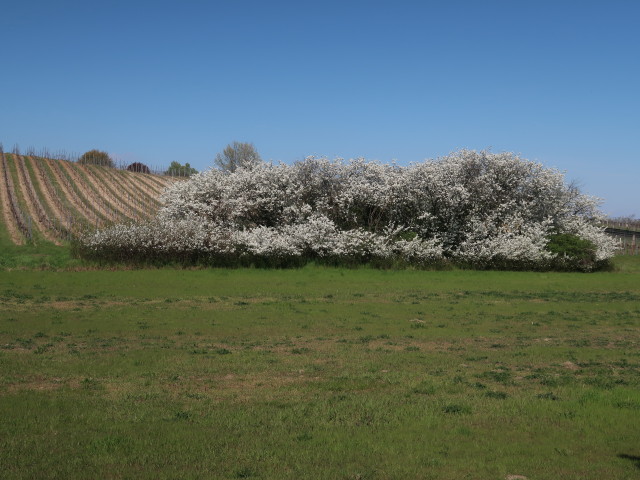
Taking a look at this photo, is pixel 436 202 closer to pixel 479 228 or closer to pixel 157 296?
pixel 479 228

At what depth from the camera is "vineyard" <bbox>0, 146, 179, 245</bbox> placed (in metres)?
56.7

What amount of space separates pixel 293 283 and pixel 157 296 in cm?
876

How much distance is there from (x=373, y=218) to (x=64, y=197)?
3596 centimetres

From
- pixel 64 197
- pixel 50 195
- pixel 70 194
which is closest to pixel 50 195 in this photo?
pixel 50 195

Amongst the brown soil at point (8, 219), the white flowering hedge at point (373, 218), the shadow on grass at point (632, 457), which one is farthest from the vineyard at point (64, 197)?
the shadow on grass at point (632, 457)

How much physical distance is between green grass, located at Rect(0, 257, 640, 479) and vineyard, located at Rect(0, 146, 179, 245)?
1268 inches

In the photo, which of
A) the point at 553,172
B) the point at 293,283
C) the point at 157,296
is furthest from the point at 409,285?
the point at 553,172

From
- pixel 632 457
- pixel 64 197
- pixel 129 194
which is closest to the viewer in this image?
pixel 632 457

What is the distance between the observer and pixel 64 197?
69438 millimetres

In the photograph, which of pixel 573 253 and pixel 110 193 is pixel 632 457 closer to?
pixel 573 253


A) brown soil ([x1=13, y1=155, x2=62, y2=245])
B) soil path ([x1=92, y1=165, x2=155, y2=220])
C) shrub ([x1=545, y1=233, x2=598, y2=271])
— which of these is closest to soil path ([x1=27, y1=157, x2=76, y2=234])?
brown soil ([x1=13, y1=155, x2=62, y2=245])

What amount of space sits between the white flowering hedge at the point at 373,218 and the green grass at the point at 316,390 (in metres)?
18.8

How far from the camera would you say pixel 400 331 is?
20250 mm

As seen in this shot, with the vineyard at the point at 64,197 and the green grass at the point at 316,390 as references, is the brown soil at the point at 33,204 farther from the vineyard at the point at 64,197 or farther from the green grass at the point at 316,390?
the green grass at the point at 316,390
